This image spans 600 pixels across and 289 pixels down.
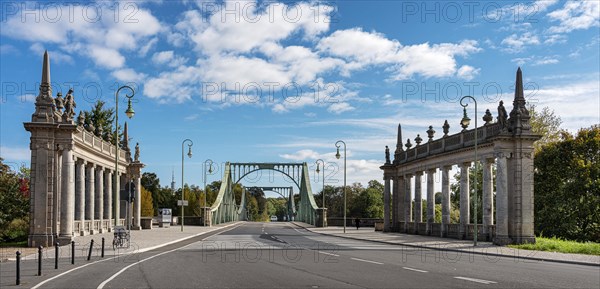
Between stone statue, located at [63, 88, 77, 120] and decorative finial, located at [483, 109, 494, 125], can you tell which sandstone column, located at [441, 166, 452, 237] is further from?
stone statue, located at [63, 88, 77, 120]

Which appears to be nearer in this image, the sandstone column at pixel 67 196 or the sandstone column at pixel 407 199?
the sandstone column at pixel 67 196

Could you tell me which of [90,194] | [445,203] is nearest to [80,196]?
[90,194]

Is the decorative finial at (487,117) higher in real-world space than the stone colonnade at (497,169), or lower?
higher

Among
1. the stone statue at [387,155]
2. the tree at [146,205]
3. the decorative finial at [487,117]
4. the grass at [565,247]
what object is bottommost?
the tree at [146,205]

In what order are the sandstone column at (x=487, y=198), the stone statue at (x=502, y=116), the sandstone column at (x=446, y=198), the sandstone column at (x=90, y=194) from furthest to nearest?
the sandstone column at (x=90, y=194)
the sandstone column at (x=446, y=198)
the sandstone column at (x=487, y=198)
the stone statue at (x=502, y=116)

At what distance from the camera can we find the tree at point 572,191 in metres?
46.3

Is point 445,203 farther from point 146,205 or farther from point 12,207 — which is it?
point 146,205

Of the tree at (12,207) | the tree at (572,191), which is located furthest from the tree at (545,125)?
the tree at (12,207)

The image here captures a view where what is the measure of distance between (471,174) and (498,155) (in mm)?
37039

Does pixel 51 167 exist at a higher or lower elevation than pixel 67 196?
higher

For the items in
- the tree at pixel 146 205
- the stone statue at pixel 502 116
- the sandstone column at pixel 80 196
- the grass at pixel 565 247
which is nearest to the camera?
the grass at pixel 565 247

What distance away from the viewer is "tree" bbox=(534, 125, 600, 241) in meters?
46.3

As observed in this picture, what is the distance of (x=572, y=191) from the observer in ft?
154

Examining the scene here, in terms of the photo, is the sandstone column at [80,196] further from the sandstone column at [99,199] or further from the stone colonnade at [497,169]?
the stone colonnade at [497,169]
